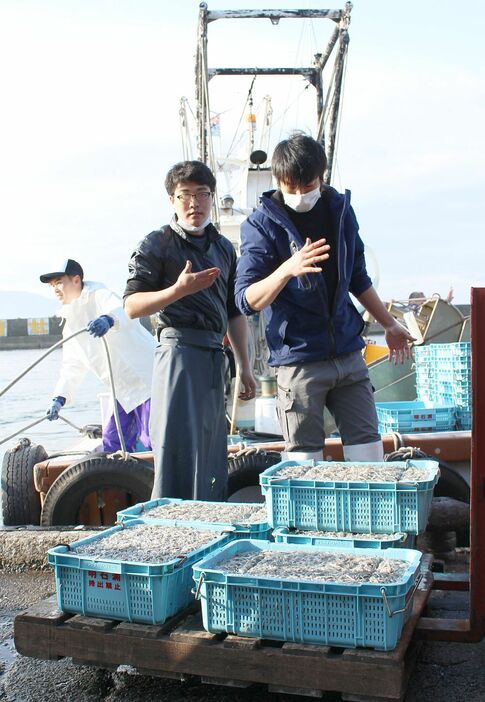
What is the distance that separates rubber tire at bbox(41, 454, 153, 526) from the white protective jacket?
0.90 meters

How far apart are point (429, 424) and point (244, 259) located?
11.3ft

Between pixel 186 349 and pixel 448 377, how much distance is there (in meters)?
3.90

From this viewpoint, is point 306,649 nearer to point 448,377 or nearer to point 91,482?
point 91,482

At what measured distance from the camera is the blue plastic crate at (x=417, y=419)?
21.5 ft

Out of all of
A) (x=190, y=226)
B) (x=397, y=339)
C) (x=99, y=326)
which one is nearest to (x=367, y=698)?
(x=397, y=339)

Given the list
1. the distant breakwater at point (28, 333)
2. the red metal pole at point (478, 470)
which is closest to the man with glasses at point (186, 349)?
the red metal pole at point (478, 470)

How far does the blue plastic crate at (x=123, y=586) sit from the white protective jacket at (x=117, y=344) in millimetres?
3095

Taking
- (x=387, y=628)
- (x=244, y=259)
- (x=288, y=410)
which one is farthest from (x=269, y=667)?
(x=244, y=259)

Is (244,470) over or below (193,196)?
below

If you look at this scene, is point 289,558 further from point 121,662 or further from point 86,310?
point 86,310

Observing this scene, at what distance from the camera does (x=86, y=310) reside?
6.28m

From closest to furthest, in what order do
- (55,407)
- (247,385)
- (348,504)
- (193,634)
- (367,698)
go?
1. (367,698)
2. (193,634)
3. (348,504)
4. (247,385)
5. (55,407)

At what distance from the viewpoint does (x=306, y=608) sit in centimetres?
277

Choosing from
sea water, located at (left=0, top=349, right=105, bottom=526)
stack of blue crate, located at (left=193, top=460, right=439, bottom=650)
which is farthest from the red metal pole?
sea water, located at (left=0, top=349, right=105, bottom=526)
